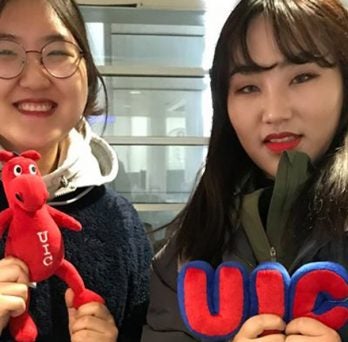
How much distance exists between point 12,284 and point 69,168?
11.1 inches

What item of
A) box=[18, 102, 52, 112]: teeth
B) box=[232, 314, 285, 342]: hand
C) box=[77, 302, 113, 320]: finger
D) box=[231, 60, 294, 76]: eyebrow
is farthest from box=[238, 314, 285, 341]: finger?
box=[18, 102, 52, 112]: teeth

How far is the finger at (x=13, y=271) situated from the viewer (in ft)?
2.41

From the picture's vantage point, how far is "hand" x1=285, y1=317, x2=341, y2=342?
0.66m

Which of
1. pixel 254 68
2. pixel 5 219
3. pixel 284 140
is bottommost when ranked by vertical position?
pixel 5 219

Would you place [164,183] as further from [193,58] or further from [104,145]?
[104,145]

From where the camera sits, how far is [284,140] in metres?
0.84

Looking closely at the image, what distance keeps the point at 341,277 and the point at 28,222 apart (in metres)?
0.41

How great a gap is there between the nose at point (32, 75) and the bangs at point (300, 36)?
0.33 metres

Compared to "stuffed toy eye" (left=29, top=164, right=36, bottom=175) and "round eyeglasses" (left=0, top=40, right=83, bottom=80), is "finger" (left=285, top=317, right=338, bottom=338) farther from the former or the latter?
"round eyeglasses" (left=0, top=40, right=83, bottom=80)

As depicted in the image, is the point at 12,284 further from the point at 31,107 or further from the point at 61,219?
the point at 31,107

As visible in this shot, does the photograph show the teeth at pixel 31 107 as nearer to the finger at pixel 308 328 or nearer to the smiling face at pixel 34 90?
the smiling face at pixel 34 90

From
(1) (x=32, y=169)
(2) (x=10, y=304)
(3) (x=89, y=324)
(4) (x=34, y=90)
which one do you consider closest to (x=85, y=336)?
(3) (x=89, y=324)

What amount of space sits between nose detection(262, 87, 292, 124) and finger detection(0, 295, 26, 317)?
44 cm

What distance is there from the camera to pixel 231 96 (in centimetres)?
91
